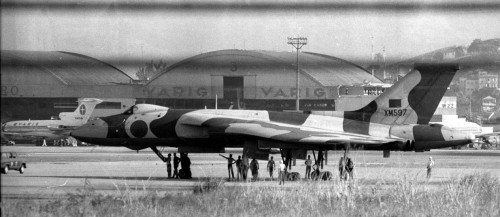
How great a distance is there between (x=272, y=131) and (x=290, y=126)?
40.7 inches

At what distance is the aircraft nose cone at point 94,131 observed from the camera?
31.8 m

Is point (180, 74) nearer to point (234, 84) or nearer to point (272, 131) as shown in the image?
point (234, 84)

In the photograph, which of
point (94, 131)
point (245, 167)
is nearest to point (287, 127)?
point (245, 167)

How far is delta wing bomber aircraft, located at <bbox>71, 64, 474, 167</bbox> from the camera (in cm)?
2984

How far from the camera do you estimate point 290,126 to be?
30359 mm

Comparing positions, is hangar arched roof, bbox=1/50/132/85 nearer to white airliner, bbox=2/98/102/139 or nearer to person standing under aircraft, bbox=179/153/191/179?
person standing under aircraft, bbox=179/153/191/179

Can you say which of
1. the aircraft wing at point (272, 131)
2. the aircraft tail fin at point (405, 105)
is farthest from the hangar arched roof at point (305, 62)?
the aircraft tail fin at point (405, 105)

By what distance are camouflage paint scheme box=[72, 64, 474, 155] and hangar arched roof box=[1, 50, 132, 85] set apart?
23.7 m

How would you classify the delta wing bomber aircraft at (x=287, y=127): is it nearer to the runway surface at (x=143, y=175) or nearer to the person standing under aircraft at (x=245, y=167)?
the person standing under aircraft at (x=245, y=167)

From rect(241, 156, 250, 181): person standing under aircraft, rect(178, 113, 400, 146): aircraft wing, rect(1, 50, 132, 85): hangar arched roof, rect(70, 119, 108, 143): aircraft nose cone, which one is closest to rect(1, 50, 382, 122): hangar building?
rect(1, 50, 132, 85): hangar arched roof

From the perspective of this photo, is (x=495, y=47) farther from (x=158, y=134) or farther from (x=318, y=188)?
(x=158, y=134)

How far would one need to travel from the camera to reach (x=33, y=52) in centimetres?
509

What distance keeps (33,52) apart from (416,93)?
27653 mm

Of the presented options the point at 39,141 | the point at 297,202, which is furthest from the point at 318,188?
the point at 39,141
